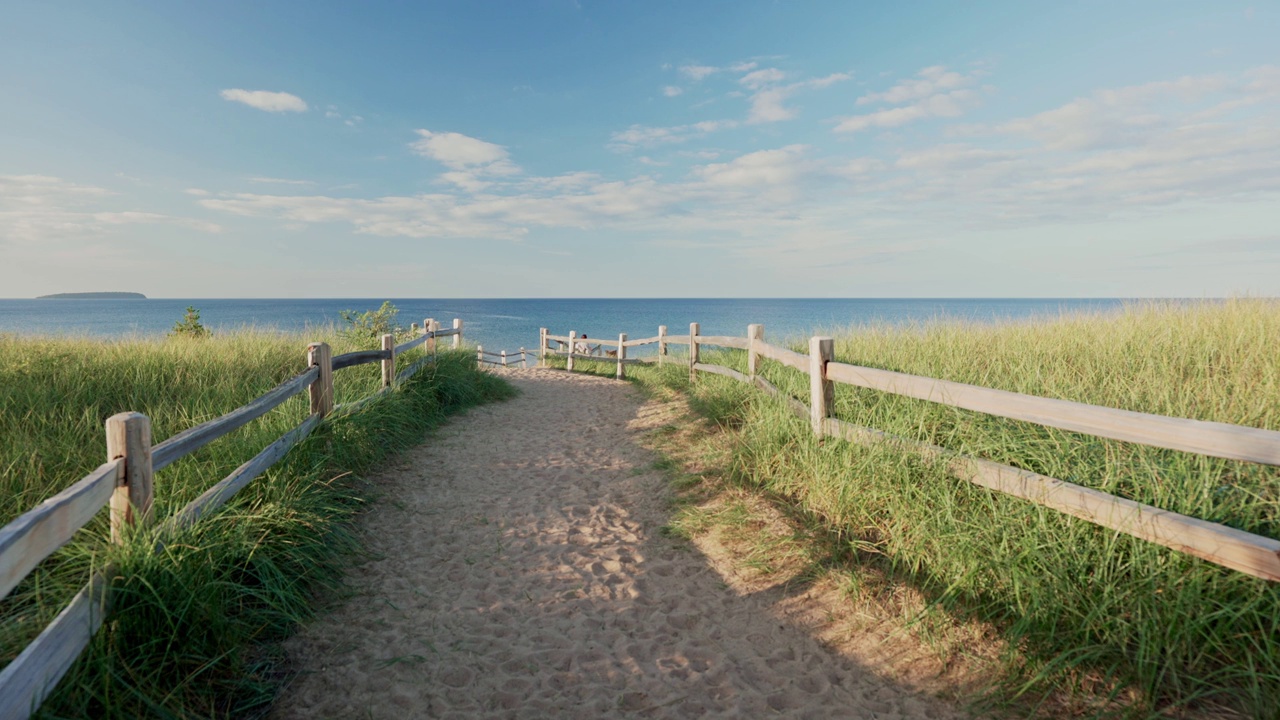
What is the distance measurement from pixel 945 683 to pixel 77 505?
4351 millimetres

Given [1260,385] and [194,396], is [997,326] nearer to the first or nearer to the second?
[1260,385]

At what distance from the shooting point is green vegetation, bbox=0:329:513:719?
2.82 metres

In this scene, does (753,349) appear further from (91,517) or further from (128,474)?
(91,517)

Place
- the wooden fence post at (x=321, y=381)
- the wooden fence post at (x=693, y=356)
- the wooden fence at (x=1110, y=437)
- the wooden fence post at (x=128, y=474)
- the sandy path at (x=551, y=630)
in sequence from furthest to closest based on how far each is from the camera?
the wooden fence post at (x=693, y=356)
the wooden fence post at (x=321, y=381)
the sandy path at (x=551, y=630)
the wooden fence post at (x=128, y=474)
the wooden fence at (x=1110, y=437)

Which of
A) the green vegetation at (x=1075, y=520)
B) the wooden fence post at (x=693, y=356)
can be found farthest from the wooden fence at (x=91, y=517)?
the wooden fence post at (x=693, y=356)

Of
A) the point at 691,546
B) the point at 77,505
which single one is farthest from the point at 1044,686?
the point at 77,505

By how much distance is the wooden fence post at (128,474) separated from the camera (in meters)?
3.09

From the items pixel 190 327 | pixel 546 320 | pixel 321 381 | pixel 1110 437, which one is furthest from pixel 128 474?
pixel 546 320

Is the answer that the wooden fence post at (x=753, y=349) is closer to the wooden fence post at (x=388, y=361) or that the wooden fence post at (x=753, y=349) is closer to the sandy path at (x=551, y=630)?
the sandy path at (x=551, y=630)

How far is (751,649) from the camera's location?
3.69 meters

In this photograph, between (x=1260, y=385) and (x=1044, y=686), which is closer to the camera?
(x=1044, y=686)

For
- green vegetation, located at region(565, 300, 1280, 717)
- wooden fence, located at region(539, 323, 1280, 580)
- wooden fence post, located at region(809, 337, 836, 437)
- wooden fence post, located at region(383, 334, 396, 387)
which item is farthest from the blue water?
wooden fence, located at region(539, 323, 1280, 580)


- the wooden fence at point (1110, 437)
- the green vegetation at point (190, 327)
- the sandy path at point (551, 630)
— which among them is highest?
the green vegetation at point (190, 327)

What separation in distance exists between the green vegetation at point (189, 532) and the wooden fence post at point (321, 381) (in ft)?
0.49
